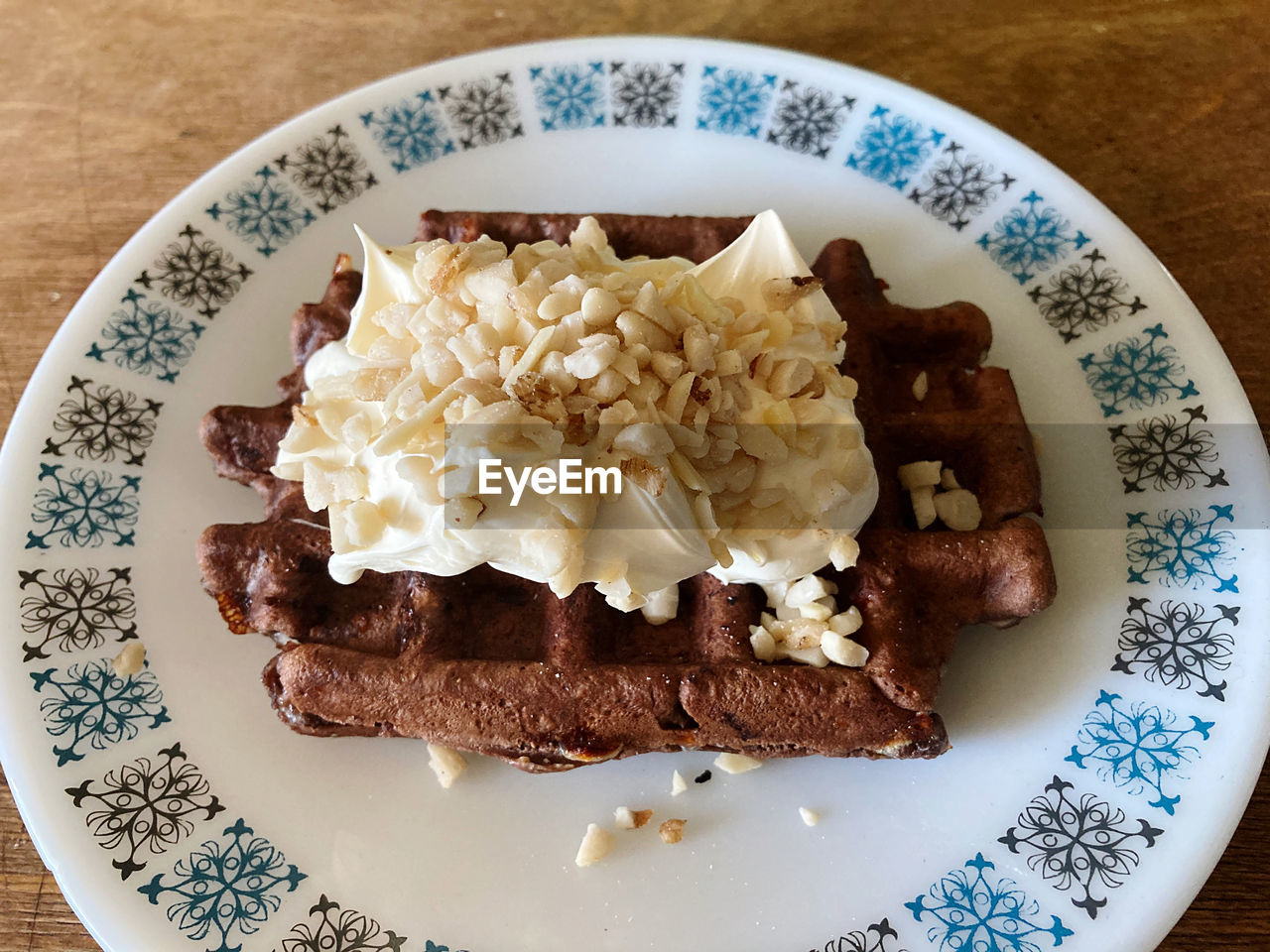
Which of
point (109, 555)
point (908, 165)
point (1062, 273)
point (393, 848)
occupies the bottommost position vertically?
point (393, 848)

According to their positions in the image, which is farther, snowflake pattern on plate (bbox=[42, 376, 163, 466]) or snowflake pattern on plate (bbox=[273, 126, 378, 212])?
snowflake pattern on plate (bbox=[273, 126, 378, 212])

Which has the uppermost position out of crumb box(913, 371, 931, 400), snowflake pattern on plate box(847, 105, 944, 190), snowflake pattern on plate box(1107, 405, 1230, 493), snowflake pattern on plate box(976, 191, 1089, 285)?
snowflake pattern on plate box(847, 105, 944, 190)

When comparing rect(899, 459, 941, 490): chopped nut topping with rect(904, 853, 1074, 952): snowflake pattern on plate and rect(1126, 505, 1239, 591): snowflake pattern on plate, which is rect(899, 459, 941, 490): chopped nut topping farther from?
rect(904, 853, 1074, 952): snowflake pattern on plate

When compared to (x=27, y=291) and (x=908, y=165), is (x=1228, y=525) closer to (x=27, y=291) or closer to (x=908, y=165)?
(x=908, y=165)

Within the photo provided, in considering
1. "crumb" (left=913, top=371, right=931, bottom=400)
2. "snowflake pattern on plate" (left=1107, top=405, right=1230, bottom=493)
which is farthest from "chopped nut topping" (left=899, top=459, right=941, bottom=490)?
"snowflake pattern on plate" (left=1107, top=405, right=1230, bottom=493)

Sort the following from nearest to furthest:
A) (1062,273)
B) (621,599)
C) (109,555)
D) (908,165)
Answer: (621,599)
(109,555)
(1062,273)
(908,165)

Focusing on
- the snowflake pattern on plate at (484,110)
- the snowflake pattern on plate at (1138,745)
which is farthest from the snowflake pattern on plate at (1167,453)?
the snowflake pattern on plate at (484,110)

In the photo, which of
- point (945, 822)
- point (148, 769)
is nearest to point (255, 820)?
point (148, 769)
